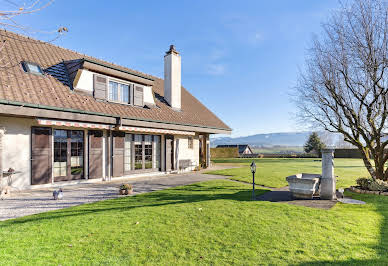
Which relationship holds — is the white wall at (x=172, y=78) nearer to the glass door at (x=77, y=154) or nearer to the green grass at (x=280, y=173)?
the green grass at (x=280, y=173)

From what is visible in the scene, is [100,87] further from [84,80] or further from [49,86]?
[49,86]

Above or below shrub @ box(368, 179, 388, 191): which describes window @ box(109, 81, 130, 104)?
above

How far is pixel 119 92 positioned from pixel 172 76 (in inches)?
210

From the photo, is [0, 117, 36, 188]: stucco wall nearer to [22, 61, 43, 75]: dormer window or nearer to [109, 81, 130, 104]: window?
[22, 61, 43, 75]: dormer window

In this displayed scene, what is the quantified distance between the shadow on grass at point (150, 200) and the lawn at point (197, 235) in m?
0.05

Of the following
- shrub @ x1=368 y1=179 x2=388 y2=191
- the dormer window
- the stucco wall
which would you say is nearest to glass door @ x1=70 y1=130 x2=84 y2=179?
the stucco wall

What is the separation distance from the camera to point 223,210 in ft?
21.1

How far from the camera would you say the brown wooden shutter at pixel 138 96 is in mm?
14073

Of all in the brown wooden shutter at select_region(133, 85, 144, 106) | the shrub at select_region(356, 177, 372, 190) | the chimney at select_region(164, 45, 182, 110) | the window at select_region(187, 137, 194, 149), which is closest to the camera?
the shrub at select_region(356, 177, 372, 190)

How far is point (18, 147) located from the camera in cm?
902

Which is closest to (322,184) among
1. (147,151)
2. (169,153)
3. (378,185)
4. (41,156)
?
(378,185)

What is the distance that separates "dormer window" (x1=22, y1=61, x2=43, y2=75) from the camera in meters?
10.4

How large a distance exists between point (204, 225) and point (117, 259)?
224cm

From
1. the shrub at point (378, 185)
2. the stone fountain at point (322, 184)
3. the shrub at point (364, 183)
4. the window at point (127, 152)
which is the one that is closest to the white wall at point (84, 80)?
the window at point (127, 152)
